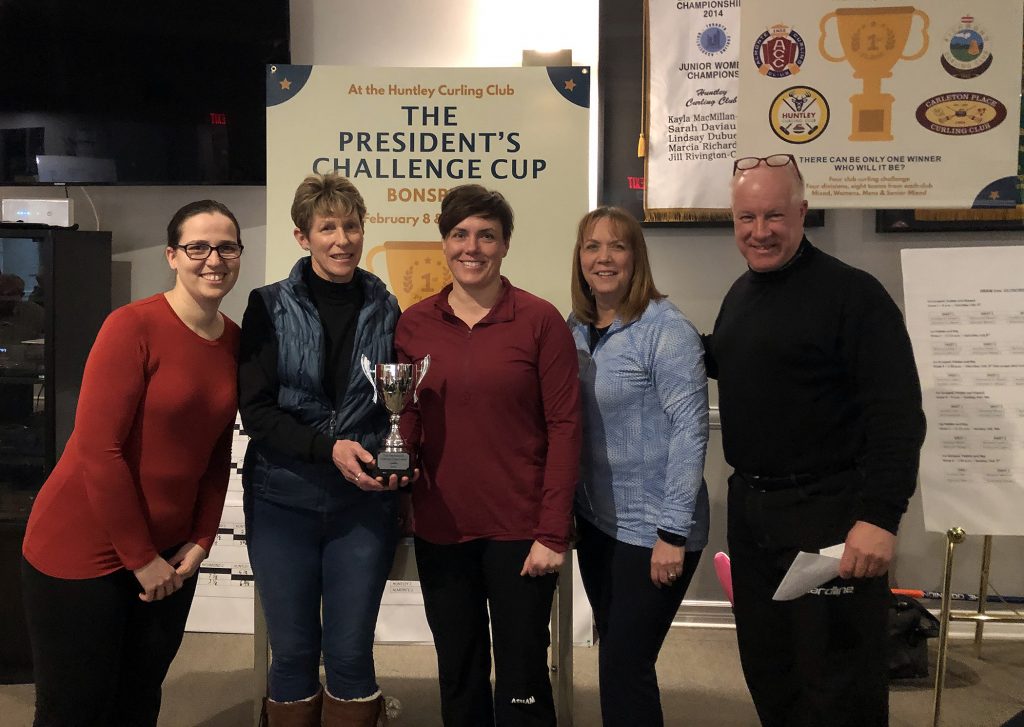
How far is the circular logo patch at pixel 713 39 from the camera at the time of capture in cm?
316

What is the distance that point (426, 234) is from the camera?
285 cm

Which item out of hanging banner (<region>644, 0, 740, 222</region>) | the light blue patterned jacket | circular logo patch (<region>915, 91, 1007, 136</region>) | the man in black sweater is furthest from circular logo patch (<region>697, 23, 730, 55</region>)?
the light blue patterned jacket

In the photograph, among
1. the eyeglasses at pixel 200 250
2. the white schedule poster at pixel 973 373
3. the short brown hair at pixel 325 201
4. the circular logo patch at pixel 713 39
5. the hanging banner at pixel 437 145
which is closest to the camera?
the eyeglasses at pixel 200 250

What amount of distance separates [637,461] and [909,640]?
175 cm

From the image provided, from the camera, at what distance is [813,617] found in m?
1.78

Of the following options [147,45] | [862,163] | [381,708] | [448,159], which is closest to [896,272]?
[862,163]

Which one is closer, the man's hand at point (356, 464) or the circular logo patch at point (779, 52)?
the man's hand at point (356, 464)

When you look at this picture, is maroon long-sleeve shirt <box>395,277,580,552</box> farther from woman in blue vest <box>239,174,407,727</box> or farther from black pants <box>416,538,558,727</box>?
woman in blue vest <box>239,174,407,727</box>

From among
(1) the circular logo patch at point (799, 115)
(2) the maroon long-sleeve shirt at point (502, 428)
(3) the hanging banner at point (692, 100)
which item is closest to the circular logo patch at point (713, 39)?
(3) the hanging banner at point (692, 100)

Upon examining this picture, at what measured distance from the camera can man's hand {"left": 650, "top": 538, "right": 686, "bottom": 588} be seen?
176cm

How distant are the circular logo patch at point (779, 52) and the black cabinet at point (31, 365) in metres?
2.62

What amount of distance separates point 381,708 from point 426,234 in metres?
1.56

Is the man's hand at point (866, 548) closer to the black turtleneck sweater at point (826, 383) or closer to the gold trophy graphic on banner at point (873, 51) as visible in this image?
the black turtleneck sweater at point (826, 383)

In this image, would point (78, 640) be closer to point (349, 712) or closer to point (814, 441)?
point (349, 712)
